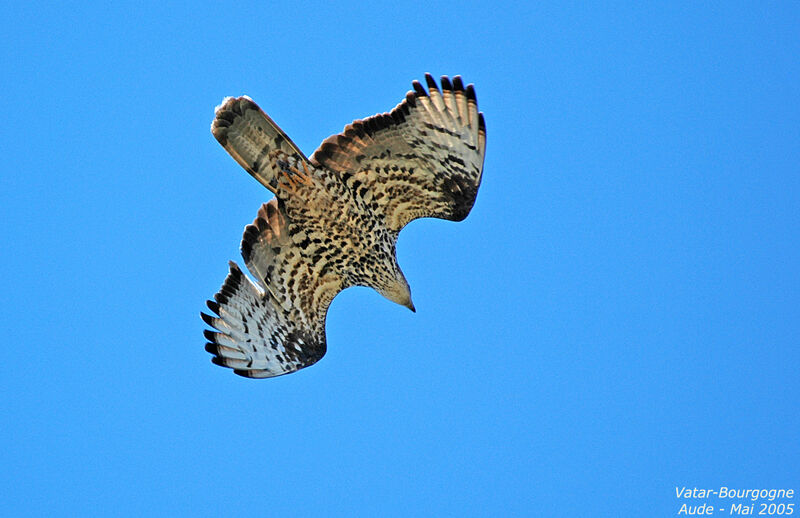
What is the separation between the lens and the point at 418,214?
888 centimetres

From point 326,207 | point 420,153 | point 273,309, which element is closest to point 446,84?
point 420,153

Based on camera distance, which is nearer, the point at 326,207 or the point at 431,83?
the point at 431,83

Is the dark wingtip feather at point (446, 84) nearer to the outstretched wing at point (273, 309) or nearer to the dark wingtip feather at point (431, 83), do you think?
the dark wingtip feather at point (431, 83)

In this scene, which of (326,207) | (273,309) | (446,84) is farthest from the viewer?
(273,309)

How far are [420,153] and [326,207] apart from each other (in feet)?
3.21

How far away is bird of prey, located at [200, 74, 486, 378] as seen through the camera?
8.30 meters

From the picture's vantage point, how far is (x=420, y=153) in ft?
27.7

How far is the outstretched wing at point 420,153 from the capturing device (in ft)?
27.1

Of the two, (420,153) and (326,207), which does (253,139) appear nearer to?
(326,207)

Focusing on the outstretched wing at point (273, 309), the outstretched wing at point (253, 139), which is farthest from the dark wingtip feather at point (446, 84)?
the outstretched wing at point (273, 309)

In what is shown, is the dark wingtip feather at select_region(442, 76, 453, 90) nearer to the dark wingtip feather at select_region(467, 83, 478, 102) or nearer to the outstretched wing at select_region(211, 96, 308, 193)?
the dark wingtip feather at select_region(467, 83, 478, 102)

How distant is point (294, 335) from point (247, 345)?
0.44 metres

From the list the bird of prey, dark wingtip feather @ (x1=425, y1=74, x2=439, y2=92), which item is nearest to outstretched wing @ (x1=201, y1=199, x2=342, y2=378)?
the bird of prey

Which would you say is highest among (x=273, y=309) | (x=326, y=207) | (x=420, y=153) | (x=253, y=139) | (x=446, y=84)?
(x=446, y=84)
